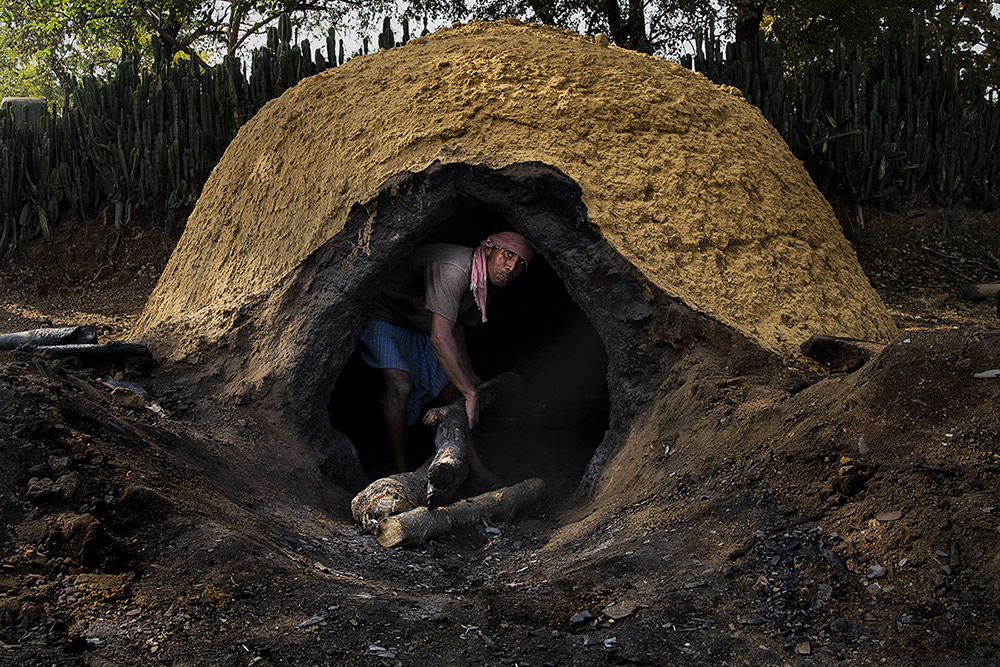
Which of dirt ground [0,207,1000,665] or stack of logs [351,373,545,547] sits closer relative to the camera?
dirt ground [0,207,1000,665]

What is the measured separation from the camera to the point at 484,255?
489 cm

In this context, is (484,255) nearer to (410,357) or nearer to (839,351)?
(410,357)

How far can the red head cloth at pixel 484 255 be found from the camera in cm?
485

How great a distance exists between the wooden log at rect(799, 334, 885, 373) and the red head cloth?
144cm

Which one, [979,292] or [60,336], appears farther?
[979,292]

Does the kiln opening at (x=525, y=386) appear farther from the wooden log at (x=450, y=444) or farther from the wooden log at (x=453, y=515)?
the wooden log at (x=453, y=515)

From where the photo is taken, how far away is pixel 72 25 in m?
14.6

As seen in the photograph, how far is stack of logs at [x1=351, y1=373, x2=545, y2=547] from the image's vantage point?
387 cm

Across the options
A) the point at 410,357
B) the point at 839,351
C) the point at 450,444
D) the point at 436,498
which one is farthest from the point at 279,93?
the point at 839,351

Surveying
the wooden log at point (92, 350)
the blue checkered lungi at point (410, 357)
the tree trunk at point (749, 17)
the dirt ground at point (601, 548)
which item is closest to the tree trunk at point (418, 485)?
the dirt ground at point (601, 548)

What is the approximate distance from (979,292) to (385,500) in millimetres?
5458

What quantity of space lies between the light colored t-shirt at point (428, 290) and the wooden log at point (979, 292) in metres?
4.25

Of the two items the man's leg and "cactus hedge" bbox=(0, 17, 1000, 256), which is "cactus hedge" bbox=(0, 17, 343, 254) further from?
the man's leg

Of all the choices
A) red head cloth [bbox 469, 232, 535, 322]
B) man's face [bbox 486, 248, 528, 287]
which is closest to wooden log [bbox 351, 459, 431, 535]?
red head cloth [bbox 469, 232, 535, 322]
